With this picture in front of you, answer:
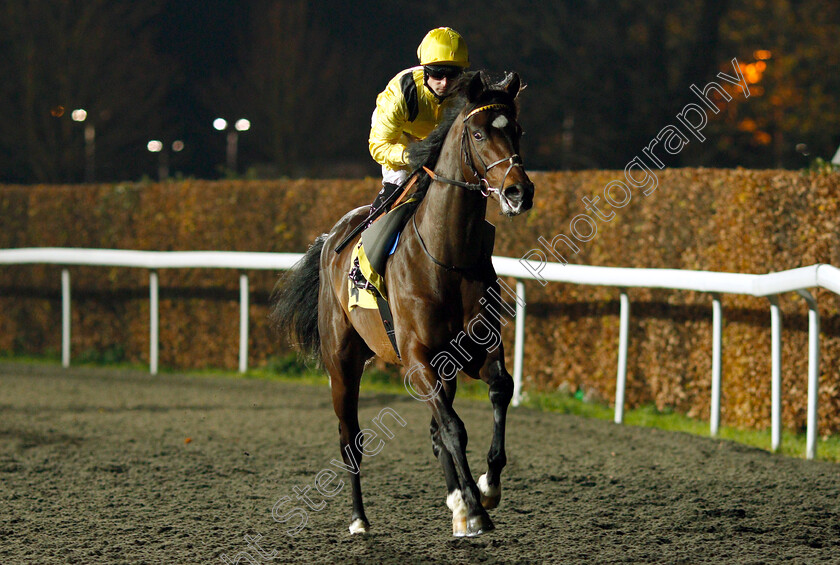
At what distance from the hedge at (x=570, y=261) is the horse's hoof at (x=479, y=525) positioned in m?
3.67

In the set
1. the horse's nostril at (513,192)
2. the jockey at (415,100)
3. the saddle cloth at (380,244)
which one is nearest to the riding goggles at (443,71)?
the jockey at (415,100)

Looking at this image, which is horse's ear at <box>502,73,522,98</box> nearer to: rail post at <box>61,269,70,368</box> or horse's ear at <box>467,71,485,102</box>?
horse's ear at <box>467,71,485,102</box>

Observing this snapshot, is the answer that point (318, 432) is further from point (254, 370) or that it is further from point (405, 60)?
point (405, 60)

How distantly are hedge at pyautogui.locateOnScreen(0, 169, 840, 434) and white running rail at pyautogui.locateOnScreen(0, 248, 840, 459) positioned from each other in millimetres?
349

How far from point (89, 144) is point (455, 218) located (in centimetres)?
2456

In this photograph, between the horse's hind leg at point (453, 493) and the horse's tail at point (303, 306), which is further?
the horse's tail at point (303, 306)

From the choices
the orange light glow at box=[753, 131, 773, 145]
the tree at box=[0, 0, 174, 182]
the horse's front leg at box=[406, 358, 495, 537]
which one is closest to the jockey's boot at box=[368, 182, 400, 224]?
the horse's front leg at box=[406, 358, 495, 537]

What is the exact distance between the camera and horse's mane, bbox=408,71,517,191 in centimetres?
403

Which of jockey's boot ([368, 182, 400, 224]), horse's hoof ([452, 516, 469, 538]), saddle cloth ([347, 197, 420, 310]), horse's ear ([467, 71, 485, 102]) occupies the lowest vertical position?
horse's hoof ([452, 516, 469, 538])

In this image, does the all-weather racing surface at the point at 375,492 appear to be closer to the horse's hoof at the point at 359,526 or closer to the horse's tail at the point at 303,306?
the horse's hoof at the point at 359,526

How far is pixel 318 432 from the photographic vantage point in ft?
23.8

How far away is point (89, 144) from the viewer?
26672mm

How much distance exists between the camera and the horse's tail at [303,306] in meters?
5.48

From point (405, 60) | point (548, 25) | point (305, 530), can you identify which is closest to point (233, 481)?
point (305, 530)
